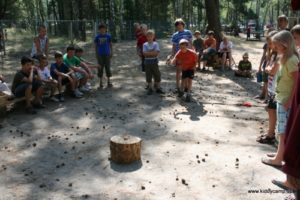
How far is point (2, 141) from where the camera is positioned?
24.4 feet

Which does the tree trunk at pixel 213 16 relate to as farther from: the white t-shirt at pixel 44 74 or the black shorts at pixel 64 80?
the white t-shirt at pixel 44 74

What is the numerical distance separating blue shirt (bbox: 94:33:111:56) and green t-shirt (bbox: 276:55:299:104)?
260 inches

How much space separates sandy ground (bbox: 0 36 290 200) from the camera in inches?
212

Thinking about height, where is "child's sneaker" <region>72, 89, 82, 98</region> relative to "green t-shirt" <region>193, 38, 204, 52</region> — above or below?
below

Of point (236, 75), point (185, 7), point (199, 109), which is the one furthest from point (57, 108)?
point (185, 7)

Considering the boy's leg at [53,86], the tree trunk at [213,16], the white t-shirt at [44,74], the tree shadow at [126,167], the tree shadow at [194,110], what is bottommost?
the tree shadow at [194,110]

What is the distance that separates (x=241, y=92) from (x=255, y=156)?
5819mm

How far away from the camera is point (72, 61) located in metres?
11.0

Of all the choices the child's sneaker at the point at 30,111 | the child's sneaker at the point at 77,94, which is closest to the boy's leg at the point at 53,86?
the child's sneaker at the point at 77,94

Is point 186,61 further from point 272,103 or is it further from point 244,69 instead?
point 244,69

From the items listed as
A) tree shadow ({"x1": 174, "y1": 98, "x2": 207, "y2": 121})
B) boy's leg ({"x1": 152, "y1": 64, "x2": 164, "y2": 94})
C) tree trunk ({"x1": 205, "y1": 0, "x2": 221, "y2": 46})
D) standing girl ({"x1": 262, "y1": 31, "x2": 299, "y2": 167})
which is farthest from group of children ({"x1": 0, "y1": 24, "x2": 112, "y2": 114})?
tree trunk ({"x1": 205, "y1": 0, "x2": 221, "y2": 46})

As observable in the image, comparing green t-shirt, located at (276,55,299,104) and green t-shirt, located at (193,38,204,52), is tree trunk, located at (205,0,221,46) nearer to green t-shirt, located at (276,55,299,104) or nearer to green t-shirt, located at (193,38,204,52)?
green t-shirt, located at (193,38,204,52)

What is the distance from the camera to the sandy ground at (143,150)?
212 inches

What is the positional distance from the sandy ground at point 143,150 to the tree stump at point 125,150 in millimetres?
112
